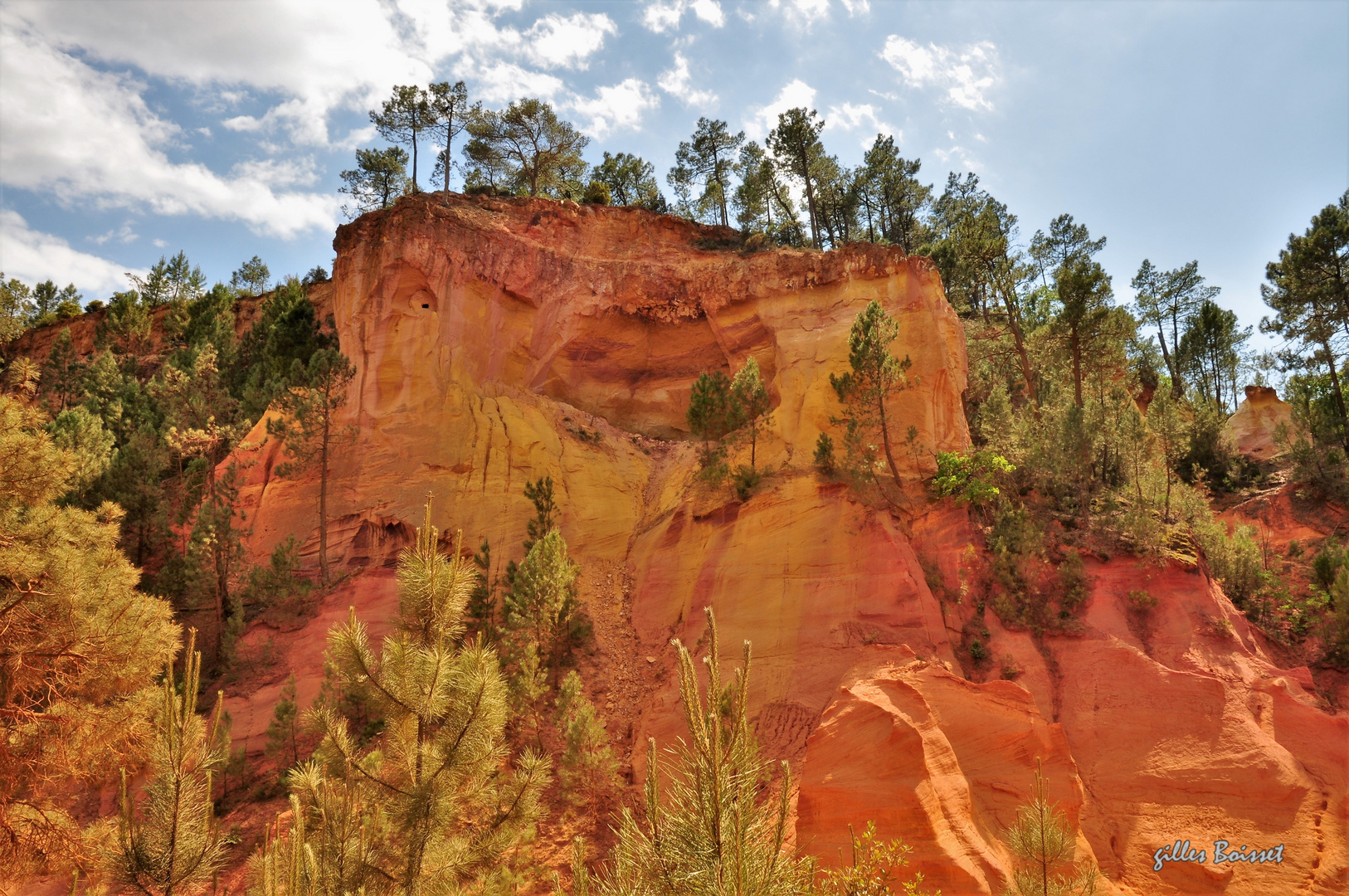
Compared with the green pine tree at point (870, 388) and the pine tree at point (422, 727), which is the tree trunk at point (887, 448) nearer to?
the green pine tree at point (870, 388)

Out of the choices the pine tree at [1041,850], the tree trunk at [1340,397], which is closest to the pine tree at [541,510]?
the pine tree at [1041,850]

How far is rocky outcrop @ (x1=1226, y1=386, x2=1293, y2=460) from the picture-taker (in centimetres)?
3931

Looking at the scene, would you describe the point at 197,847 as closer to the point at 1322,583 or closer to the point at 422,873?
the point at 422,873

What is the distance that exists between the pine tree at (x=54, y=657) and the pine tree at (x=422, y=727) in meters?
4.64

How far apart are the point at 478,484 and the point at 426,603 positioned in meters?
18.1

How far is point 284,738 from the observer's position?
1712cm

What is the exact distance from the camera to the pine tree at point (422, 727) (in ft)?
→ 24.3

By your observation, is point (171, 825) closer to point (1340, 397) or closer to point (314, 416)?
point (314, 416)

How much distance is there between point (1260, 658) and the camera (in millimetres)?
17062

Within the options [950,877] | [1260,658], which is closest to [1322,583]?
[1260,658]

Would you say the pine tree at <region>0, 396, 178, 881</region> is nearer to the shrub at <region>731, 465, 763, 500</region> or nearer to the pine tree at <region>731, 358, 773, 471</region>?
the shrub at <region>731, 465, 763, 500</region>

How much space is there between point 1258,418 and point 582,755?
44531 mm

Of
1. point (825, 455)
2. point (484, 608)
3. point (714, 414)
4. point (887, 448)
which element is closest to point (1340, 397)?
point (887, 448)
